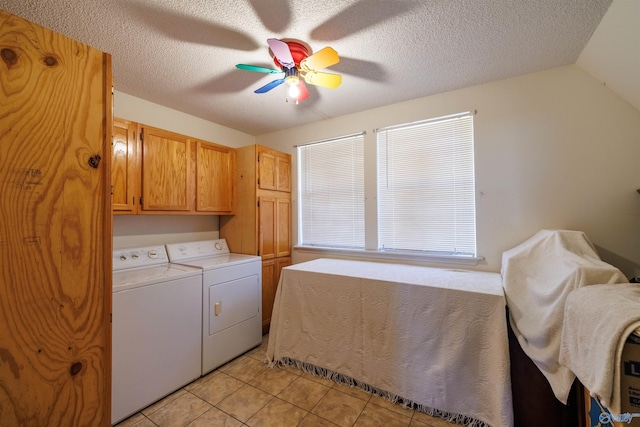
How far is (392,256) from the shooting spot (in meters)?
2.71

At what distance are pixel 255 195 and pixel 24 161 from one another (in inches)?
84.7

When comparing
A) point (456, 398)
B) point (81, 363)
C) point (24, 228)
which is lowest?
point (456, 398)

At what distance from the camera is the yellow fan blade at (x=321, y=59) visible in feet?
4.99

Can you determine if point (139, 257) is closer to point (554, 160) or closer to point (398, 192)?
point (398, 192)

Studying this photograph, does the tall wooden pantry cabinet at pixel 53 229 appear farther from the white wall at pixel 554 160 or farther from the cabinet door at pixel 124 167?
the white wall at pixel 554 160

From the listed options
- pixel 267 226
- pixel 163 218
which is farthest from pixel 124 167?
pixel 267 226

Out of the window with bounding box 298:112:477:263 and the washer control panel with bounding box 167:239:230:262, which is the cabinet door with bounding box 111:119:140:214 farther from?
the window with bounding box 298:112:477:263

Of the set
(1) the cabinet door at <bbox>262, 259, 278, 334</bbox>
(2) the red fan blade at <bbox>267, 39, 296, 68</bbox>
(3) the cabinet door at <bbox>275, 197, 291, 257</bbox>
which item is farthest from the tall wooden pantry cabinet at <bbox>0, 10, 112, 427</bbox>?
(3) the cabinet door at <bbox>275, 197, 291, 257</bbox>

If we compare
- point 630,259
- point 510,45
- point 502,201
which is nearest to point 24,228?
point 510,45

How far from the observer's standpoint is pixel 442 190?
249 cm

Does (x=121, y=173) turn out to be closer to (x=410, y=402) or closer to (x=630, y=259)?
(x=410, y=402)

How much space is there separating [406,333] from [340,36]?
82.2 inches

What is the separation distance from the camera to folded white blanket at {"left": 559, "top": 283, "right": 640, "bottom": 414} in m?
0.93

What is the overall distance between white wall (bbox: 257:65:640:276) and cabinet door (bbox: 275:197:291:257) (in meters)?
1.95
